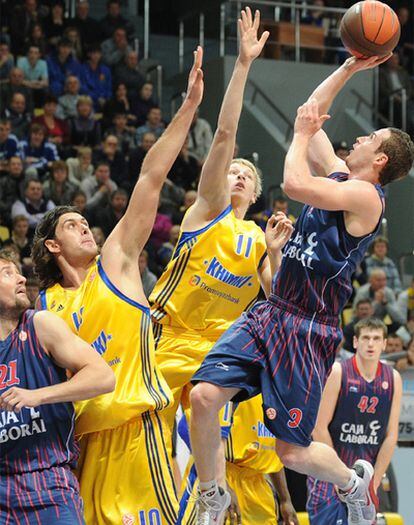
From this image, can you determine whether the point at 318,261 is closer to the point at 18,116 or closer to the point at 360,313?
the point at 360,313

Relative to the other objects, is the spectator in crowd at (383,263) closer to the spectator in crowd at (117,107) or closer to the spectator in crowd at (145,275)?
the spectator in crowd at (145,275)

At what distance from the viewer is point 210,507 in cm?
527

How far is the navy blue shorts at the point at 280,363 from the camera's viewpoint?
17.3 ft

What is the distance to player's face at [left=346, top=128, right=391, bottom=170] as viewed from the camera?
5.45 m

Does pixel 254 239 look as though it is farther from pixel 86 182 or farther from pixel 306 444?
pixel 86 182

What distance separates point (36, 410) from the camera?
15.0 ft

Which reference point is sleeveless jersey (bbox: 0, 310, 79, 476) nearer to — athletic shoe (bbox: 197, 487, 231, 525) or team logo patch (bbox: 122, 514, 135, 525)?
team logo patch (bbox: 122, 514, 135, 525)

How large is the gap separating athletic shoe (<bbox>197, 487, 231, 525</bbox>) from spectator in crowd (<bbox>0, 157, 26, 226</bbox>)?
23.2ft

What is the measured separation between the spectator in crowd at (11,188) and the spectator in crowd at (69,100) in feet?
7.24

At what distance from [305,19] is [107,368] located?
514 inches

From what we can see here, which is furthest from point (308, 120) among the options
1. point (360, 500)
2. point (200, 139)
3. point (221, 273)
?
point (200, 139)

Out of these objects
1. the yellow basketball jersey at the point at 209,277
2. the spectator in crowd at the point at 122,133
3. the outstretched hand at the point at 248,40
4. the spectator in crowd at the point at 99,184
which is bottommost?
the spectator in crowd at the point at 99,184

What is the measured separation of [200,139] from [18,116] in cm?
273

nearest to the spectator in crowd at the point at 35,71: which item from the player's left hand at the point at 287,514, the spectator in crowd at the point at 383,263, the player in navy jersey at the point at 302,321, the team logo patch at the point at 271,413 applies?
the spectator in crowd at the point at 383,263
